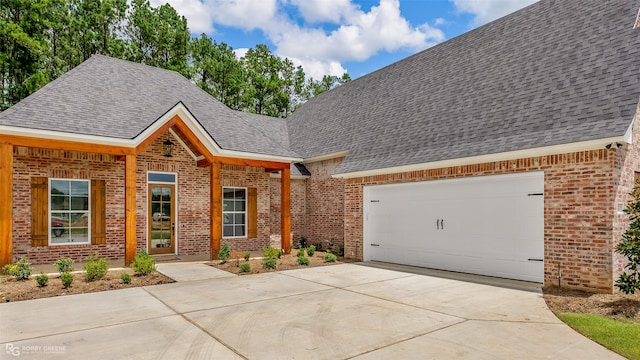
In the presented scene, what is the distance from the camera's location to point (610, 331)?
17.1ft

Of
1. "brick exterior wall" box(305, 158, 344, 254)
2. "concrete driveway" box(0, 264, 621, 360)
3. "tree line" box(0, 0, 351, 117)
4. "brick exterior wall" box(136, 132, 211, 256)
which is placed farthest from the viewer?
"tree line" box(0, 0, 351, 117)

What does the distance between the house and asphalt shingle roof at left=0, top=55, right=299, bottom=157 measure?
7 centimetres

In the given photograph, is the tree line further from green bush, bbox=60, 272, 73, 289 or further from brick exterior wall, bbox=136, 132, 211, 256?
green bush, bbox=60, 272, 73, 289

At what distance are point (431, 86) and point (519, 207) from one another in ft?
20.3

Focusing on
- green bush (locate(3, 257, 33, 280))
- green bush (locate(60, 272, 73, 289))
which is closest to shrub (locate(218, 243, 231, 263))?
green bush (locate(60, 272, 73, 289))

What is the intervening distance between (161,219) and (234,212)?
2746 millimetres

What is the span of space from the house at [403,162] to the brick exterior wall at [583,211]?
27 millimetres

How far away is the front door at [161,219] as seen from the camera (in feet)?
41.5

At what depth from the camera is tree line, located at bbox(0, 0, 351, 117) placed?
2142cm

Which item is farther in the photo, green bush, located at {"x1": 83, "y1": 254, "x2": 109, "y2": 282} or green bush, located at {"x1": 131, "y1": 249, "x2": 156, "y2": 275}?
green bush, located at {"x1": 131, "y1": 249, "x2": 156, "y2": 275}

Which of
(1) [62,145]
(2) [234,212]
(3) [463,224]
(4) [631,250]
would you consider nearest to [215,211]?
(2) [234,212]

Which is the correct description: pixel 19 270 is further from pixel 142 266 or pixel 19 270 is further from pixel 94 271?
pixel 142 266

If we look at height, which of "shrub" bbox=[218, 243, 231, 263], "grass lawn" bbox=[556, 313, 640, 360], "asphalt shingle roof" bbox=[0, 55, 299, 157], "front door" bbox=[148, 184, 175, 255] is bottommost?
"shrub" bbox=[218, 243, 231, 263]

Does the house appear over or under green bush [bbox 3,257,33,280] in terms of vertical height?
over
